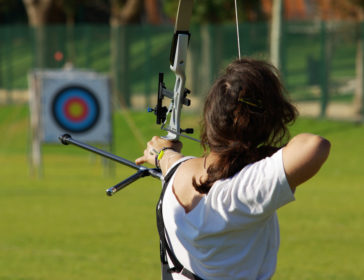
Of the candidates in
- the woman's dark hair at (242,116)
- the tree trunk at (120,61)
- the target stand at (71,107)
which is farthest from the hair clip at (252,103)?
the tree trunk at (120,61)

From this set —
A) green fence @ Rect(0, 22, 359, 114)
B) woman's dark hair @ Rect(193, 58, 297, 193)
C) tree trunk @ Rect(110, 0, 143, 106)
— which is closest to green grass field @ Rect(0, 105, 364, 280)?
green fence @ Rect(0, 22, 359, 114)

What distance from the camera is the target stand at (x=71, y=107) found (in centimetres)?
1612

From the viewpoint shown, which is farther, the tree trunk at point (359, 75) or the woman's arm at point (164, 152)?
the tree trunk at point (359, 75)

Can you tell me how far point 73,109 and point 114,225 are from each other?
661cm

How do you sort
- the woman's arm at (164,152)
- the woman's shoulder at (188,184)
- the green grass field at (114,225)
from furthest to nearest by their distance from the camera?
the green grass field at (114,225), the woman's arm at (164,152), the woman's shoulder at (188,184)

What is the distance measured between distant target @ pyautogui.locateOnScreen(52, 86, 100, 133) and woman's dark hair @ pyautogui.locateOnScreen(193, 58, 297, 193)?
13.5 metres

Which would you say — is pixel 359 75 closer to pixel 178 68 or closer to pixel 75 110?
pixel 75 110

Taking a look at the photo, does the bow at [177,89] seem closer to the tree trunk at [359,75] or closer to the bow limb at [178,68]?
the bow limb at [178,68]

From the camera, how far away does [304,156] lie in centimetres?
241

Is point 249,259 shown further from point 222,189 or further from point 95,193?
point 95,193

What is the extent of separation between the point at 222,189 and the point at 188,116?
66.7 feet

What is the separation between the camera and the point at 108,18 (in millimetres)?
46719

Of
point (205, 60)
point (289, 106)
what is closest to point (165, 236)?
point (289, 106)

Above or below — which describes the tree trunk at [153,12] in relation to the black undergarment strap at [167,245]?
below
